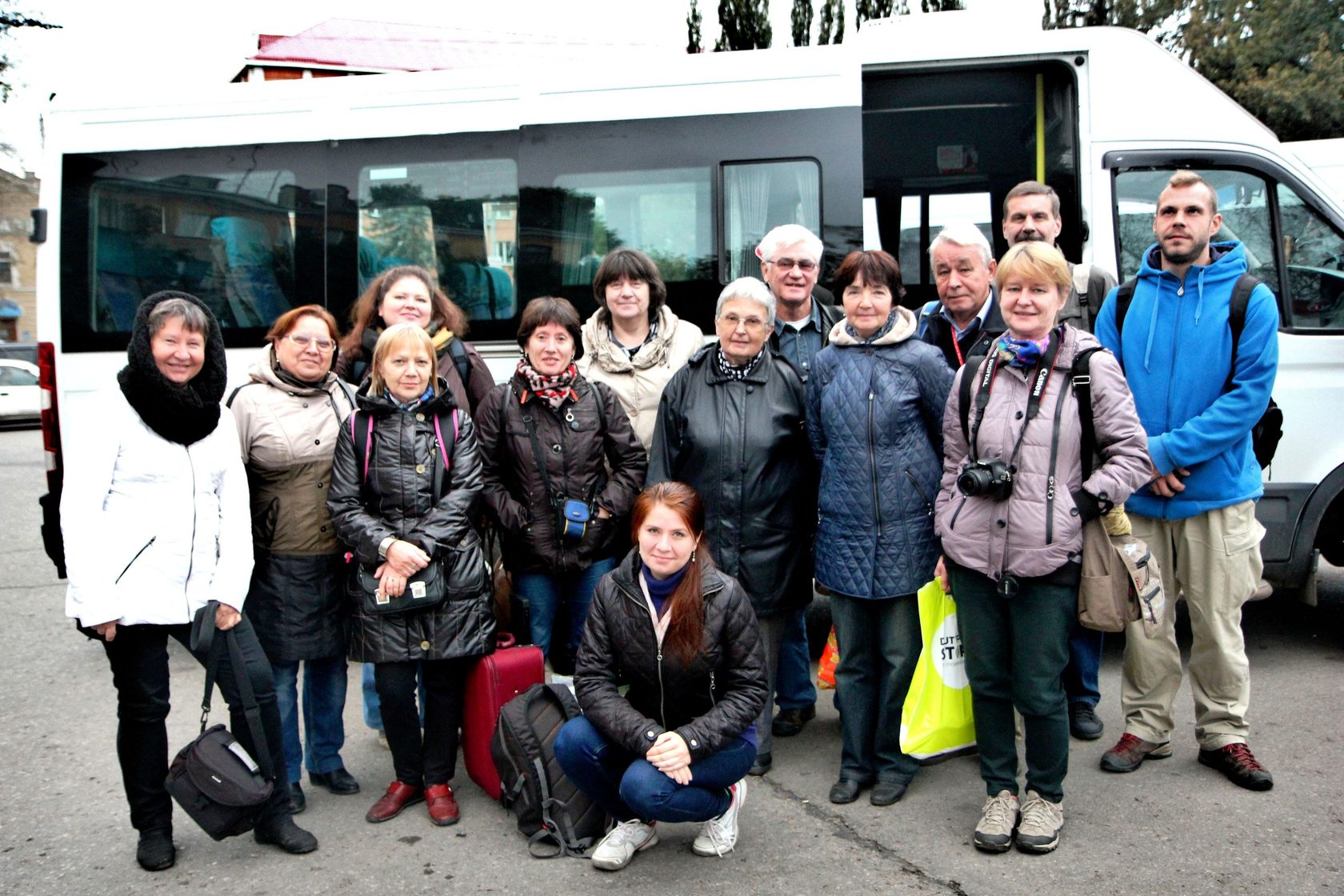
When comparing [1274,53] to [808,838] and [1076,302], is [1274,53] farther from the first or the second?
[808,838]

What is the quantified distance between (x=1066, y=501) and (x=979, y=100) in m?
3.29

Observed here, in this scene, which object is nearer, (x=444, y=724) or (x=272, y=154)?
(x=444, y=724)

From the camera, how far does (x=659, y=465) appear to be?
4.18 m

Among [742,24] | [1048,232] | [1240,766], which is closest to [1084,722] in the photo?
[1240,766]

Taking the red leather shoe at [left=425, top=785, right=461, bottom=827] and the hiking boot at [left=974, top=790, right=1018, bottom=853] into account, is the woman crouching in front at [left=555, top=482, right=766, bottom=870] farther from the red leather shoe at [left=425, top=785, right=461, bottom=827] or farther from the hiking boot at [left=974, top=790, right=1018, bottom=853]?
the hiking boot at [left=974, top=790, right=1018, bottom=853]

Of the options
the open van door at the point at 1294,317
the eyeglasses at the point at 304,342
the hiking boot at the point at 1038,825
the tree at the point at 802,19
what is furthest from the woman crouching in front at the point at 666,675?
the tree at the point at 802,19

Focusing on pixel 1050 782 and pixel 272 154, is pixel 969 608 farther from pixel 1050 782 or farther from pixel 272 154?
pixel 272 154

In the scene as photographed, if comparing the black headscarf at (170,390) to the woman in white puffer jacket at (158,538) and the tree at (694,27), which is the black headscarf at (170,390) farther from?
the tree at (694,27)

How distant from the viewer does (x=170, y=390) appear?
3482 mm

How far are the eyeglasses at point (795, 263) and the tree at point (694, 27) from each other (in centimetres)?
1909

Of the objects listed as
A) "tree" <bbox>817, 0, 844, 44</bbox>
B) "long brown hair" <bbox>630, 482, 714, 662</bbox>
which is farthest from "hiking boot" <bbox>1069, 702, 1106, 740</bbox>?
"tree" <bbox>817, 0, 844, 44</bbox>

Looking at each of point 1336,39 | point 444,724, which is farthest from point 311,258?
point 1336,39

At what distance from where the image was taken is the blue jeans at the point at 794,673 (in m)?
4.68

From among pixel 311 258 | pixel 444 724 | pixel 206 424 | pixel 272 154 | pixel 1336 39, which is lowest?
pixel 444 724
